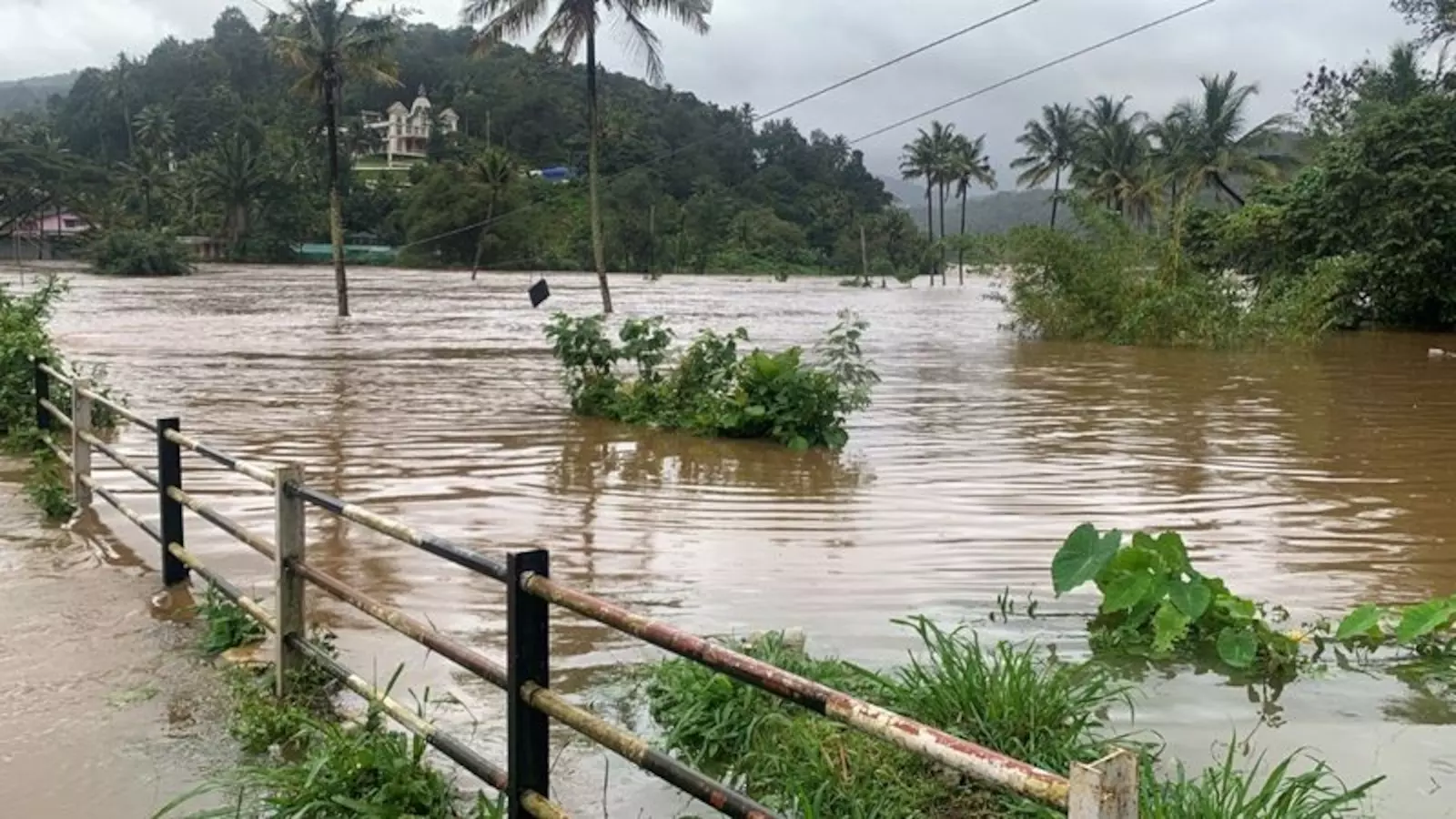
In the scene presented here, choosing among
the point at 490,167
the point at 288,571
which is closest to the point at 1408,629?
the point at 288,571

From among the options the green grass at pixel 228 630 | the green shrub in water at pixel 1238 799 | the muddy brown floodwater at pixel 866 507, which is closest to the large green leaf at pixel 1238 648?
the muddy brown floodwater at pixel 866 507

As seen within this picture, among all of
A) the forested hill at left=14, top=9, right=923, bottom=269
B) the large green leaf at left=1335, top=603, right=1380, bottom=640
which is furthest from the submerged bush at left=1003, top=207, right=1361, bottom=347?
the forested hill at left=14, top=9, right=923, bottom=269

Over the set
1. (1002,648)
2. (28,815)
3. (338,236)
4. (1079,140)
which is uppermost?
(1079,140)

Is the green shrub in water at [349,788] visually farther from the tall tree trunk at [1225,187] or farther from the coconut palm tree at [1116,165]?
the coconut palm tree at [1116,165]

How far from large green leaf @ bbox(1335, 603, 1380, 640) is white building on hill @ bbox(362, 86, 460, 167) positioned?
10137 centimetres

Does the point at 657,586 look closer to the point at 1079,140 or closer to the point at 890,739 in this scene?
the point at 890,739

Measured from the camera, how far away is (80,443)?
750 cm

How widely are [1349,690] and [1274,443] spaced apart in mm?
7466

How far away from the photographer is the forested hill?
8025 cm

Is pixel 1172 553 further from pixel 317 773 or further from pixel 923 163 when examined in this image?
pixel 923 163

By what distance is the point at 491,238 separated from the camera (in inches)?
3059

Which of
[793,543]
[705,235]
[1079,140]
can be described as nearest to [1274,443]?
[793,543]

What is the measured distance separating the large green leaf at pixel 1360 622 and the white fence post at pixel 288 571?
3.96 metres

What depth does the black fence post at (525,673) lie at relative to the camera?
2867mm
